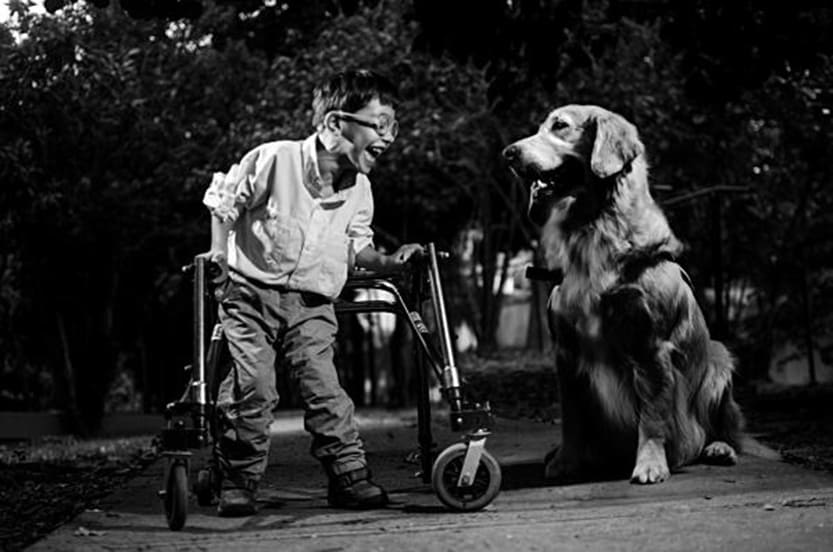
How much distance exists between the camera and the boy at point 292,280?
17.6 feet

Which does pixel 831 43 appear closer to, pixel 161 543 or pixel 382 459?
pixel 382 459

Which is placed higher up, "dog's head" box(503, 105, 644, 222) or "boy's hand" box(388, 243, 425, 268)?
"dog's head" box(503, 105, 644, 222)

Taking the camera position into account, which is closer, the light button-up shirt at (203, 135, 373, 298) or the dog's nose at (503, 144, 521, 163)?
the light button-up shirt at (203, 135, 373, 298)

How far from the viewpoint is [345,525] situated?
16.6 feet

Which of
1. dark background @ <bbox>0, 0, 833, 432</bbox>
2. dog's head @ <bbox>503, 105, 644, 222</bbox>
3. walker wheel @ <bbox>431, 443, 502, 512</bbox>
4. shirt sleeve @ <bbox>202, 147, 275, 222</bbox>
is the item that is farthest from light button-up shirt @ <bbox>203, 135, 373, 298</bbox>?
dark background @ <bbox>0, 0, 833, 432</bbox>

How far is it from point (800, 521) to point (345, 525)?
4.69ft

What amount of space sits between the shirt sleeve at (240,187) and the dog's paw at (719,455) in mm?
2220


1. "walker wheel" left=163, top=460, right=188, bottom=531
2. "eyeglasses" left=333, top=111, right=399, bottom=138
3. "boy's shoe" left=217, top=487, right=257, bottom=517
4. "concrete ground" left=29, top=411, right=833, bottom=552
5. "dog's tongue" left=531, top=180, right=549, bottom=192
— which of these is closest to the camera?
"concrete ground" left=29, top=411, right=833, bottom=552

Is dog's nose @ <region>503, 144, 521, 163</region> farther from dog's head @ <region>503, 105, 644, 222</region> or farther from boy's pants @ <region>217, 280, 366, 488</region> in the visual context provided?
boy's pants @ <region>217, 280, 366, 488</region>

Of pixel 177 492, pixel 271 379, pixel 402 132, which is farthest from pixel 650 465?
pixel 402 132

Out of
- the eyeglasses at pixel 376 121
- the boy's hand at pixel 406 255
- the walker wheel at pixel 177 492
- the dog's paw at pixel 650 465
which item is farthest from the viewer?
the dog's paw at pixel 650 465

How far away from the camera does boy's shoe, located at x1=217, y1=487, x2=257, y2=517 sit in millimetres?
5340

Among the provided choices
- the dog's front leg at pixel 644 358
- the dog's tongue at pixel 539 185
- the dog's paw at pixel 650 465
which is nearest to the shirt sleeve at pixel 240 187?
the dog's tongue at pixel 539 185

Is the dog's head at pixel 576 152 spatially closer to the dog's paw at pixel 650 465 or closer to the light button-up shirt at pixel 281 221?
the light button-up shirt at pixel 281 221
